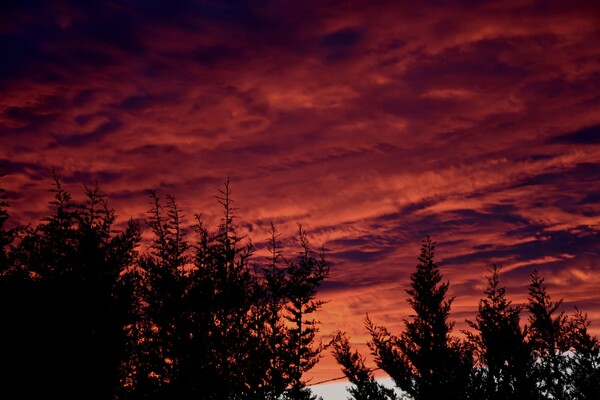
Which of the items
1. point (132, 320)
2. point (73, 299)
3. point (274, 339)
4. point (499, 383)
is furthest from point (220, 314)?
point (499, 383)

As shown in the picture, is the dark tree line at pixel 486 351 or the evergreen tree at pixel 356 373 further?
the evergreen tree at pixel 356 373

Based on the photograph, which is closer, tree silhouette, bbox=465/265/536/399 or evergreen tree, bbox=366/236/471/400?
tree silhouette, bbox=465/265/536/399

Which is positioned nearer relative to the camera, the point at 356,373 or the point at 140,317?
the point at 140,317

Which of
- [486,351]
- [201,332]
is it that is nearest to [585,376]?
[486,351]

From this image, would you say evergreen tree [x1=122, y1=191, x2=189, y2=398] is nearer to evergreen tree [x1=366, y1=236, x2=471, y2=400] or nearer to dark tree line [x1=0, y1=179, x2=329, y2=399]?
dark tree line [x1=0, y1=179, x2=329, y2=399]

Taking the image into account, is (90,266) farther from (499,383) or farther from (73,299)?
(499,383)

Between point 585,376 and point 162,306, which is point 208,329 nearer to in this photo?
point 162,306

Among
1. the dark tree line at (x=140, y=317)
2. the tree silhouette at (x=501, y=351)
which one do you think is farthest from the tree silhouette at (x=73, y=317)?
the tree silhouette at (x=501, y=351)

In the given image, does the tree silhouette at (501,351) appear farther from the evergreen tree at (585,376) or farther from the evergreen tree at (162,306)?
the evergreen tree at (162,306)

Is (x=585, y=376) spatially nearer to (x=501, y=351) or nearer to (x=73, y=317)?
(x=501, y=351)

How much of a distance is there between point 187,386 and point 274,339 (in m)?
12.4

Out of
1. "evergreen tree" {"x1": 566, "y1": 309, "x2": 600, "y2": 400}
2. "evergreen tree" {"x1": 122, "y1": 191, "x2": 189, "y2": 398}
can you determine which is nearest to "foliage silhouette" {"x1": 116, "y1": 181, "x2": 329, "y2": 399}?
"evergreen tree" {"x1": 122, "y1": 191, "x2": 189, "y2": 398}

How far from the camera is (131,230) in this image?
26891mm

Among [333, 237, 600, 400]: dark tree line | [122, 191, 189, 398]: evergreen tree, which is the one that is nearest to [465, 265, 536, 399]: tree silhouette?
[333, 237, 600, 400]: dark tree line
